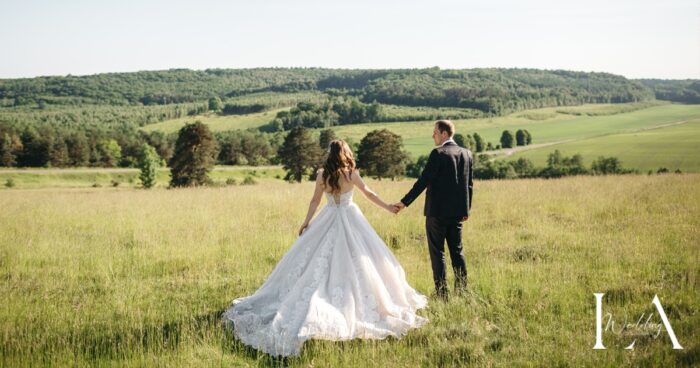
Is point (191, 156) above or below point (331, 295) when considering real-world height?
below

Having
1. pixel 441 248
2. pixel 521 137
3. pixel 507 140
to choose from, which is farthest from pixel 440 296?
pixel 521 137

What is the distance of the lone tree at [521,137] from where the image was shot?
9509 centimetres

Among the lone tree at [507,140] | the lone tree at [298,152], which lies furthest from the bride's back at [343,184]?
the lone tree at [507,140]

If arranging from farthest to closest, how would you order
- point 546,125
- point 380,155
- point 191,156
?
point 546,125 < point 380,155 < point 191,156

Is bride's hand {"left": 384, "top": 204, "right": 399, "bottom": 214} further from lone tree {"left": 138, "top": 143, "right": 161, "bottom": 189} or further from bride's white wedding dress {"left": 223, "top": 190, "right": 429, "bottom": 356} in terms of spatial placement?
lone tree {"left": 138, "top": 143, "right": 161, "bottom": 189}

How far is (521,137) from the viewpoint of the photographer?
314 feet

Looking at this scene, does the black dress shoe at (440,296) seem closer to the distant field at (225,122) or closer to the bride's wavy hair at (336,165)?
the bride's wavy hair at (336,165)

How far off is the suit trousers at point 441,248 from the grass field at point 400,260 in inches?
14.1

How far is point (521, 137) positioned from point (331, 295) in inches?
3778

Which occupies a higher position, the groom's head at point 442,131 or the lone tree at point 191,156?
the groom's head at point 442,131

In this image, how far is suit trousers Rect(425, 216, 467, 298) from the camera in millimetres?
7262

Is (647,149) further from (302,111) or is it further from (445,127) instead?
(302,111)

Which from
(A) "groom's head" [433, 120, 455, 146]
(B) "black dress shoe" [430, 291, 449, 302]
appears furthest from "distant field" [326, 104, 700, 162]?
(B) "black dress shoe" [430, 291, 449, 302]

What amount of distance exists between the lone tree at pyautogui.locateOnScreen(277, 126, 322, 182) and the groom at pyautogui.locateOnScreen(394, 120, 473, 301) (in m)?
52.5
